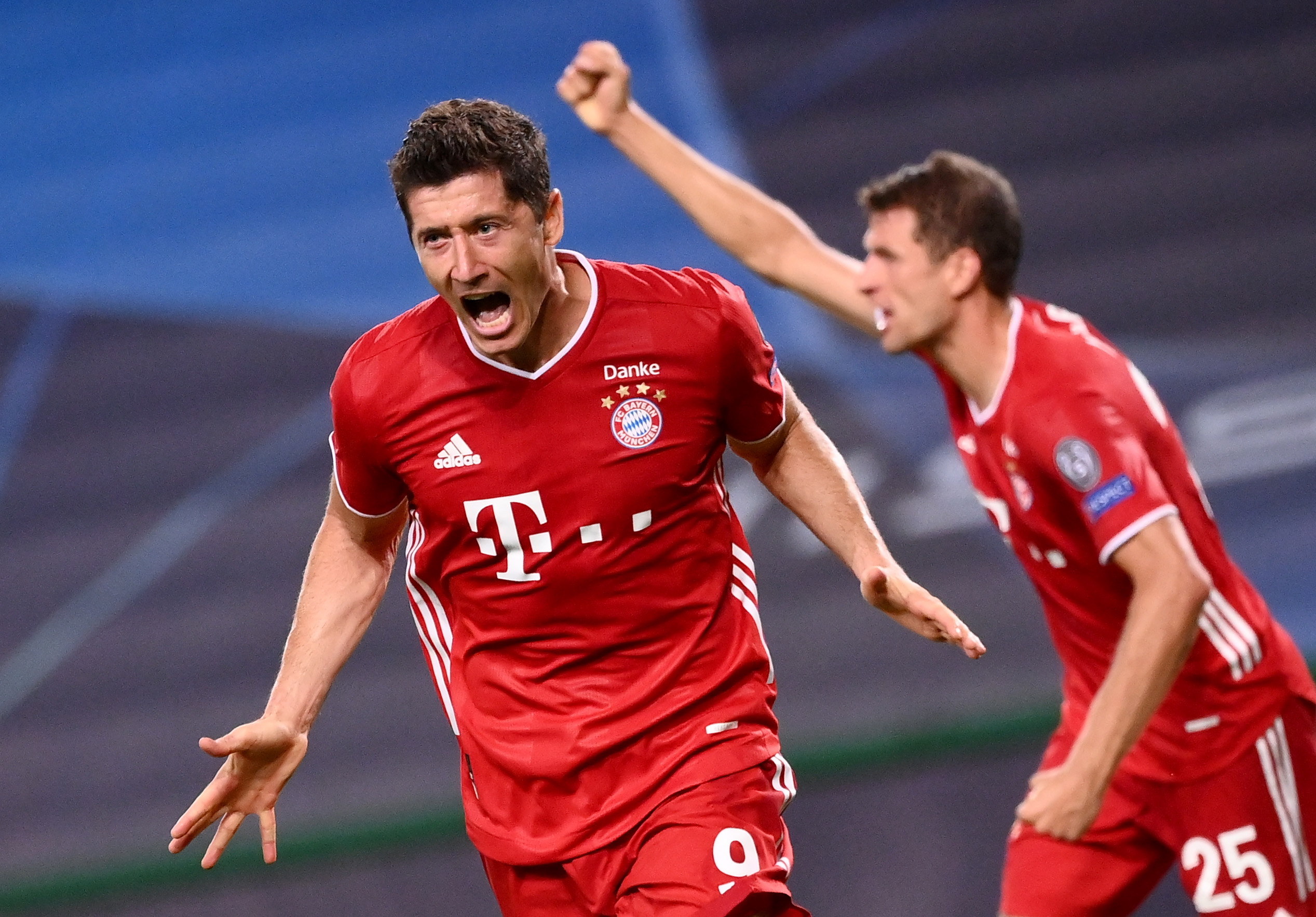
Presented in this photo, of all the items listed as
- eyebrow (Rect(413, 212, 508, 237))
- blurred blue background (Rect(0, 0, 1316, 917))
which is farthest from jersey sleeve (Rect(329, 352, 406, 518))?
blurred blue background (Rect(0, 0, 1316, 917))

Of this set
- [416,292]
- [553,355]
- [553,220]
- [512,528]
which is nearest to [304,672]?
[512,528]

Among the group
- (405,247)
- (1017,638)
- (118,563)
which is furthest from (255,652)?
(1017,638)

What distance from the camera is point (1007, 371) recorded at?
3.78m

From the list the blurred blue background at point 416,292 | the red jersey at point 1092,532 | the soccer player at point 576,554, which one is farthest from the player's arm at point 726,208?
the blurred blue background at point 416,292

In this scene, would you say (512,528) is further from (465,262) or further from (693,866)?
(693,866)

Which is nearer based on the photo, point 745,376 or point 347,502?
point 745,376

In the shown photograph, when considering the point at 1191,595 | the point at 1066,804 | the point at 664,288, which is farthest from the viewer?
the point at 664,288

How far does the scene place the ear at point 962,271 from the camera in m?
3.94

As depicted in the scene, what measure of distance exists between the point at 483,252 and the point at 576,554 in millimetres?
653

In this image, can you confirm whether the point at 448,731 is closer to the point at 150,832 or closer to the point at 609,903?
the point at 150,832

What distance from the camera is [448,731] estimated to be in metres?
6.14

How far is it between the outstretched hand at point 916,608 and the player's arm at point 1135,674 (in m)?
0.29

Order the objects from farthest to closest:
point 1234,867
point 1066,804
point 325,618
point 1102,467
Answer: point 1234,867 → point 325,618 → point 1102,467 → point 1066,804

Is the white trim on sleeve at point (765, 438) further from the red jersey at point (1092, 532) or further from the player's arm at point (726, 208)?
the player's arm at point (726, 208)
